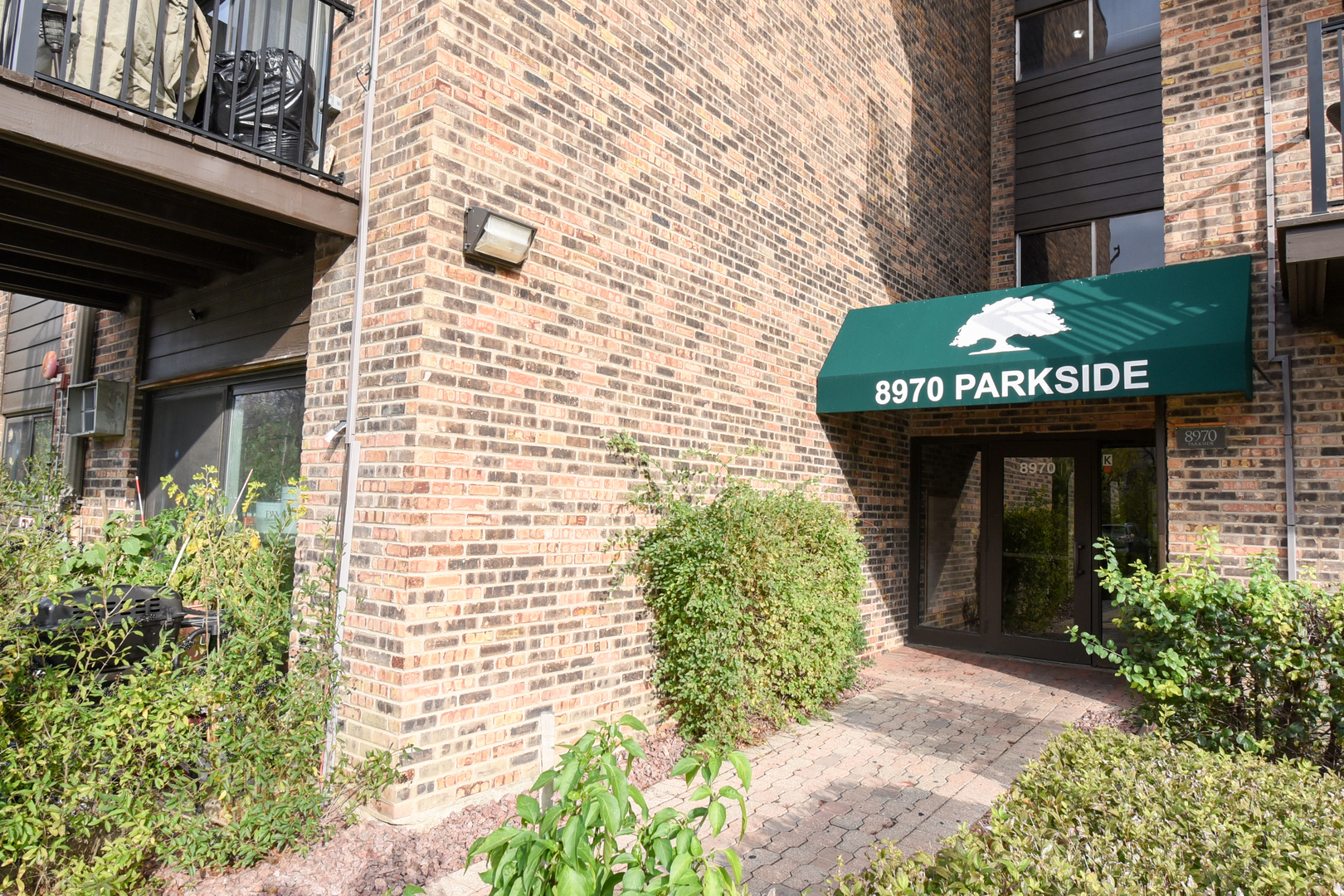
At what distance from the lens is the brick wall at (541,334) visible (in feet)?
13.2

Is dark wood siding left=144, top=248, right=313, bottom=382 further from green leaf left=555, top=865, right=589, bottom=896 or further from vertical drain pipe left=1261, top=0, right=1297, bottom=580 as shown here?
vertical drain pipe left=1261, top=0, right=1297, bottom=580

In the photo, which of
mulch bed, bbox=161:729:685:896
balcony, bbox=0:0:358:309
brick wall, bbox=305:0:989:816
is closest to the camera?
mulch bed, bbox=161:729:685:896

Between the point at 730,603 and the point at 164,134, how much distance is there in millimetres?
4024

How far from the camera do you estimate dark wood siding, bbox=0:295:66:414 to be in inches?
314

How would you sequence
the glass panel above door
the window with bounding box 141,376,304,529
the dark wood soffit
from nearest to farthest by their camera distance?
the dark wood soffit → the window with bounding box 141,376,304,529 → the glass panel above door

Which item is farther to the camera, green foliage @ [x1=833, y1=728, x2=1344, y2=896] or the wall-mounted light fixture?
the wall-mounted light fixture

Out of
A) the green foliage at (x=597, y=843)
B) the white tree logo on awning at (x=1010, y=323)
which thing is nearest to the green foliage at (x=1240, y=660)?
the white tree logo on awning at (x=1010, y=323)

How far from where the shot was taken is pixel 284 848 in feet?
11.6

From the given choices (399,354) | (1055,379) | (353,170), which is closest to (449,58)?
(353,170)

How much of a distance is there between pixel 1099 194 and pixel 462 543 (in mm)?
8866

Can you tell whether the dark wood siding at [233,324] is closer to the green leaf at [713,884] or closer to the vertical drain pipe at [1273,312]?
the green leaf at [713,884]

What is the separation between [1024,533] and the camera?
847 cm

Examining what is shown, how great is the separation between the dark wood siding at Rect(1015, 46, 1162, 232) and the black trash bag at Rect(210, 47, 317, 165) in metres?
8.69

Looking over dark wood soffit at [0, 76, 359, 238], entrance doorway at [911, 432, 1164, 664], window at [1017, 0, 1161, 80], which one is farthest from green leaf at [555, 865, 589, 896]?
window at [1017, 0, 1161, 80]
